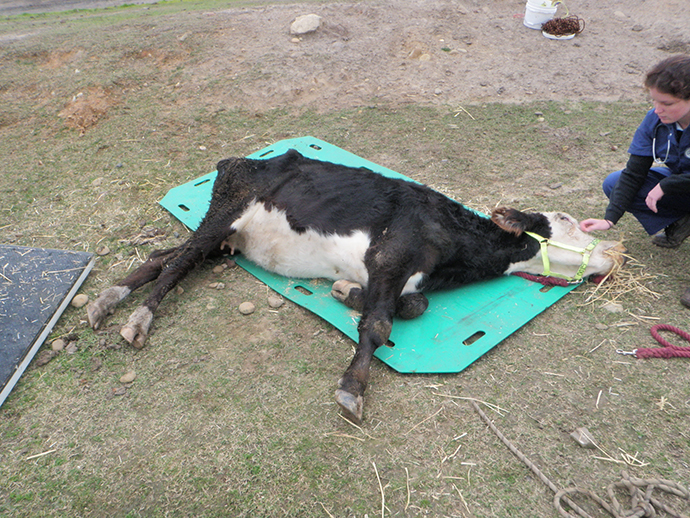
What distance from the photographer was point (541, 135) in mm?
6023

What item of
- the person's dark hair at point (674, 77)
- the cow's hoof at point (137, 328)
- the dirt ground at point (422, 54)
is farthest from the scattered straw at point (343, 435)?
the dirt ground at point (422, 54)

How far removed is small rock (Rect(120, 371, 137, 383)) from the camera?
293 cm

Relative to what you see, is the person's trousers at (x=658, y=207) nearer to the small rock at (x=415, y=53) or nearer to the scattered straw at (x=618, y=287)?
the scattered straw at (x=618, y=287)

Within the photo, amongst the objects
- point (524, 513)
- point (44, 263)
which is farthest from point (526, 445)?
point (44, 263)

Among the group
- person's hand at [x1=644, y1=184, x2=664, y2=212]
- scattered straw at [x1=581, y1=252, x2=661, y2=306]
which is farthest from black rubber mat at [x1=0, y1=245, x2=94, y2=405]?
person's hand at [x1=644, y1=184, x2=664, y2=212]

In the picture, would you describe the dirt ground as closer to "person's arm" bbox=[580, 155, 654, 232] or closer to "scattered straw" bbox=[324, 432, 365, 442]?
"person's arm" bbox=[580, 155, 654, 232]

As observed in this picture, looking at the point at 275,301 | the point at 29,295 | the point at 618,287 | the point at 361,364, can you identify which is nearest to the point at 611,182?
the point at 618,287

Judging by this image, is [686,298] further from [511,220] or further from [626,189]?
[511,220]

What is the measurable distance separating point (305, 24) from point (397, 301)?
6.54m

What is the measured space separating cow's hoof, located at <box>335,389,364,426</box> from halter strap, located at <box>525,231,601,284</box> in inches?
78.1

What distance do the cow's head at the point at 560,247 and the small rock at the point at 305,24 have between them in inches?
235

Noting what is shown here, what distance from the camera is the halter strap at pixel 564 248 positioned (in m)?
3.66

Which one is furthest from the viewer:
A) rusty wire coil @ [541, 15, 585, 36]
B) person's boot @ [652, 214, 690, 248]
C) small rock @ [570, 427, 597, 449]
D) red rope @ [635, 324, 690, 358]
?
rusty wire coil @ [541, 15, 585, 36]

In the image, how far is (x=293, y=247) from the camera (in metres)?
3.75
